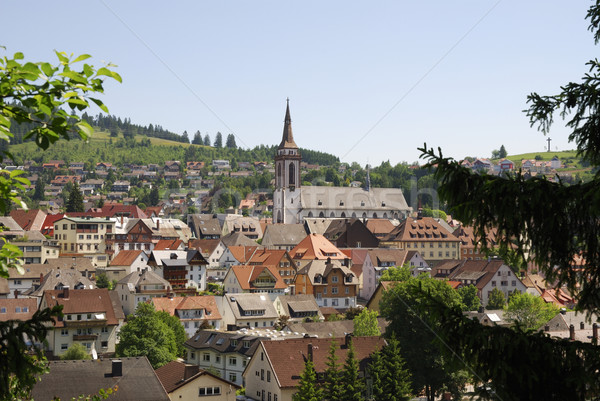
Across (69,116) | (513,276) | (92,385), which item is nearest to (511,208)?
(69,116)

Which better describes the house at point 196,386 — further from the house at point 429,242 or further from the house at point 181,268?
the house at point 429,242

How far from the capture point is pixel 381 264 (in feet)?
297

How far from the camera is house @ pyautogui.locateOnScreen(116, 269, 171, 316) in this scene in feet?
222

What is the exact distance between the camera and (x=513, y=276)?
78.7 m

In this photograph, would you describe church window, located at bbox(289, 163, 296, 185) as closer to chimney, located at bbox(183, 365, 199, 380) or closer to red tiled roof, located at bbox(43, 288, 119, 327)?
red tiled roof, located at bbox(43, 288, 119, 327)

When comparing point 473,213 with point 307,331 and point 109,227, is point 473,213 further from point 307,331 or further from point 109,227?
point 109,227

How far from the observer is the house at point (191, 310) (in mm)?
61438

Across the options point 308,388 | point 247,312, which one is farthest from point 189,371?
point 247,312

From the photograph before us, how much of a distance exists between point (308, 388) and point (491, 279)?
144 ft

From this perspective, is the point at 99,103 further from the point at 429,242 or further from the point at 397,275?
the point at 429,242

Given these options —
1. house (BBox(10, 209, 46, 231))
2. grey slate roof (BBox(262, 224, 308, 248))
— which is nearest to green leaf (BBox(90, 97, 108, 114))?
grey slate roof (BBox(262, 224, 308, 248))

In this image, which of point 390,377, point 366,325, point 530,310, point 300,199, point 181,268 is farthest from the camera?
point 300,199

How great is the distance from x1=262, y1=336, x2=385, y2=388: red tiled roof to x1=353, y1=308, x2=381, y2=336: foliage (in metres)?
7.64

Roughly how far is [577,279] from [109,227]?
330 feet
